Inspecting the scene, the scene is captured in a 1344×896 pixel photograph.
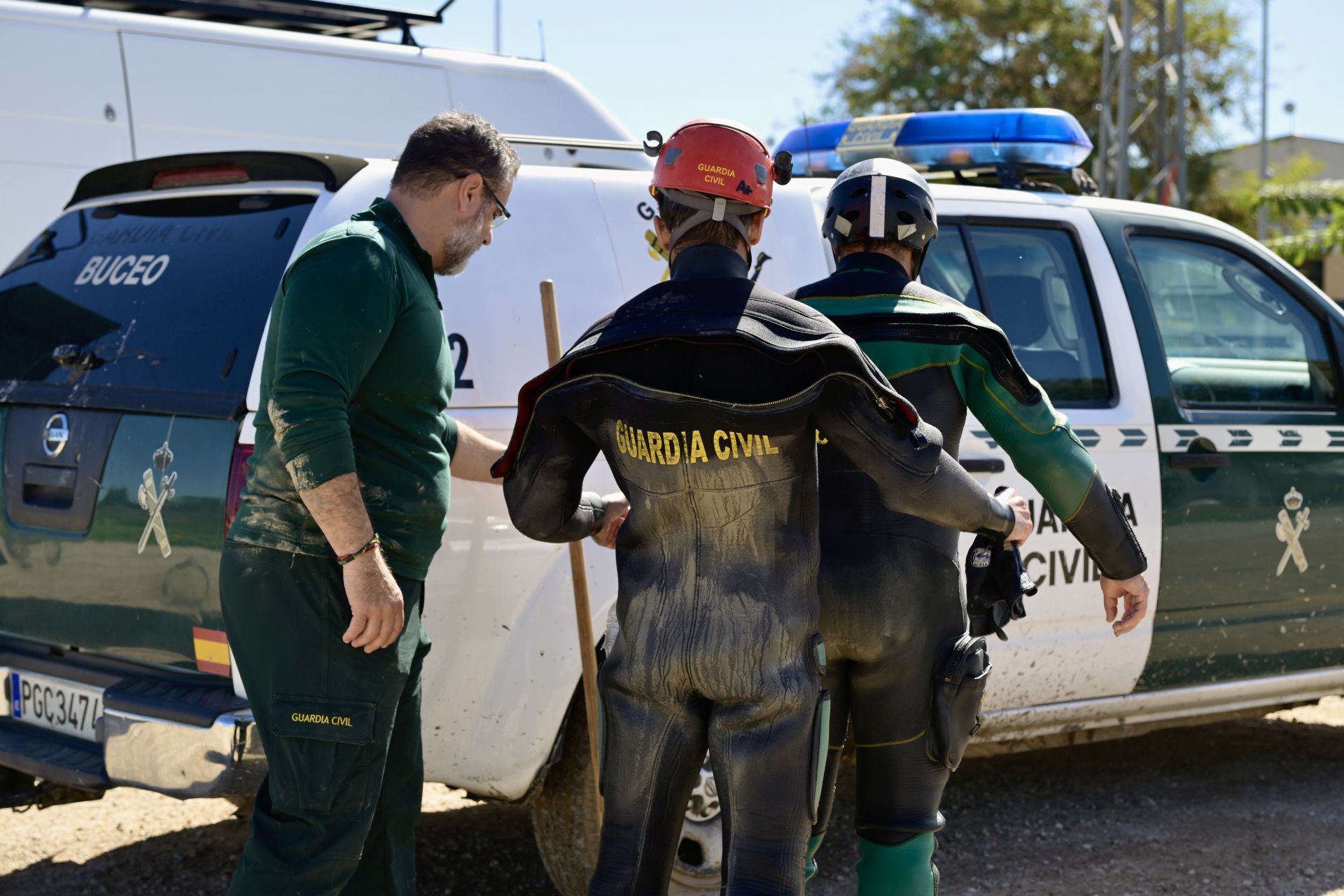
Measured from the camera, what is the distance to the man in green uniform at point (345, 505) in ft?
9.19

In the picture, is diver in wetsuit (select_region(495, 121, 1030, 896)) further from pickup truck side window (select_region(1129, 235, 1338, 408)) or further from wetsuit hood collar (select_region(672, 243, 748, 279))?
pickup truck side window (select_region(1129, 235, 1338, 408))

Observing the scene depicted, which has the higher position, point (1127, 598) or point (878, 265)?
point (878, 265)

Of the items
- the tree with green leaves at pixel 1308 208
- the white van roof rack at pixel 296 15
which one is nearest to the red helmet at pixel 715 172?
the white van roof rack at pixel 296 15

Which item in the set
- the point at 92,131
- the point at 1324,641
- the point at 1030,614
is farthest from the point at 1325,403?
the point at 92,131

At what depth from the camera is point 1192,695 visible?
4.62 metres

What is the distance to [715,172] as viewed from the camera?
2.57 metres

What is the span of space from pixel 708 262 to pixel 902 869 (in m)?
1.30

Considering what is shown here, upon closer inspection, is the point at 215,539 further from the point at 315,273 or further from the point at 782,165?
the point at 782,165

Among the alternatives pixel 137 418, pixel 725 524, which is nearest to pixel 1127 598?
pixel 725 524

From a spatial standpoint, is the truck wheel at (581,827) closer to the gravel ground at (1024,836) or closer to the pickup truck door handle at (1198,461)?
the gravel ground at (1024,836)

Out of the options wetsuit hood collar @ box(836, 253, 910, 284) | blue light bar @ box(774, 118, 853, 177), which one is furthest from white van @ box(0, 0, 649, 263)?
wetsuit hood collar @ box(836, 253, 910, 284)

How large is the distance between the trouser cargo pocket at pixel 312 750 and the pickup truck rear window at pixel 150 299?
82 centimetres

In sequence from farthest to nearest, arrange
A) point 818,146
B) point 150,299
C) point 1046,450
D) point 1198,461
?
1. point 818,146
2. point 1198,461
3. point 150,299
4. point 1046,450

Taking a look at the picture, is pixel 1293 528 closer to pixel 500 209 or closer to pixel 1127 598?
pixel 1127 598
